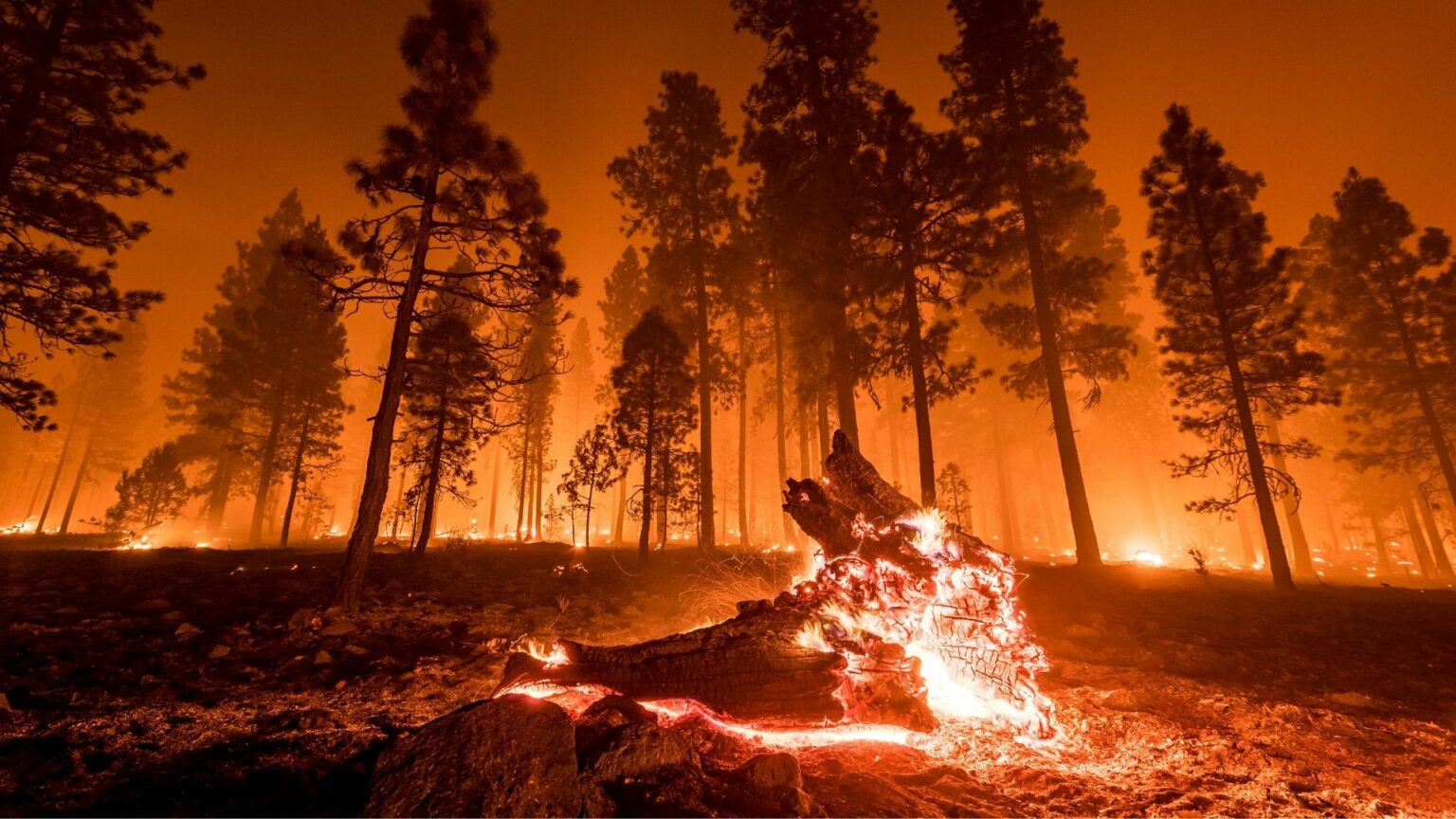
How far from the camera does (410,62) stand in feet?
33.4

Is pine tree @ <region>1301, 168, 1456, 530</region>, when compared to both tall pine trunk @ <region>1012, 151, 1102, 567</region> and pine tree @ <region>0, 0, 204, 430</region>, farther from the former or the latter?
pine tree @ <region>0, 0, 204, 430</region>

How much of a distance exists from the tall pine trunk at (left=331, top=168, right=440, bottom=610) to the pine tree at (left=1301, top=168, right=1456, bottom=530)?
33.6 m

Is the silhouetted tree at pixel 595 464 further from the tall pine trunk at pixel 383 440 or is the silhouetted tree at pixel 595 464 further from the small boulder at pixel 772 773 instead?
the small boulder at pixel 772 773

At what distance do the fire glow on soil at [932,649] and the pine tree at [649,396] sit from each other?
41.6 ft

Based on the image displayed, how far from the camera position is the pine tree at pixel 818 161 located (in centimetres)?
1507

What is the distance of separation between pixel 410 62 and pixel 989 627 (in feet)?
45.5

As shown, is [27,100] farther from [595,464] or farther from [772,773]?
[772,773]

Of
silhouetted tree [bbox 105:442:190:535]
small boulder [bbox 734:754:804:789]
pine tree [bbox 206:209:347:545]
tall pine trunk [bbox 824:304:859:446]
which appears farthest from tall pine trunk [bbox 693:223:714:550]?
silhouetted tree [bbox 105:442:190:535]

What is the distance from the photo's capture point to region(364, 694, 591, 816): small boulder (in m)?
Result: 3.22

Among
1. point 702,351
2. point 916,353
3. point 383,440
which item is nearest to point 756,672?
point 383,440

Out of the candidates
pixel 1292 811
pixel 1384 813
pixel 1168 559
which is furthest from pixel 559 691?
pixel 1168 559

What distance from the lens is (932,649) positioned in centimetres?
613

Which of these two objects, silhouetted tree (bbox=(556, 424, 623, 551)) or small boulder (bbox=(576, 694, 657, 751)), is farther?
silhouetted tree (bbox=(556, 424, 623, 551))

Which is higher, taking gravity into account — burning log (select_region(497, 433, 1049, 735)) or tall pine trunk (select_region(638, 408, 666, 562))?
tall pine trunk (select_region(638, 408, 666, 562))
